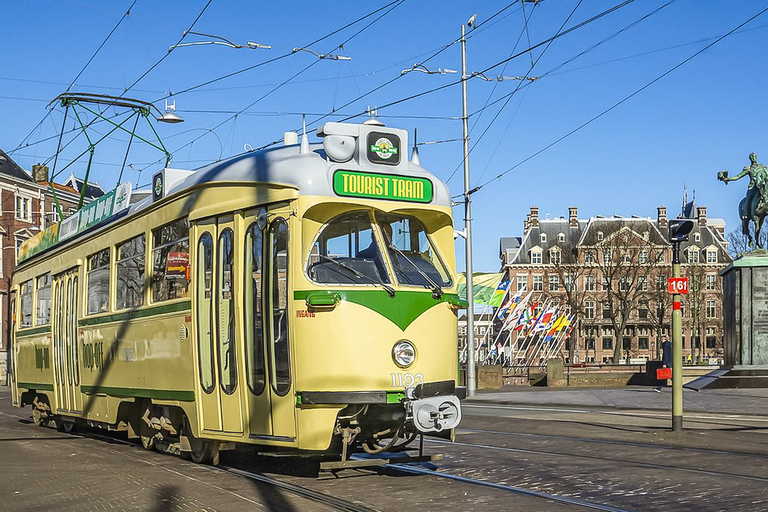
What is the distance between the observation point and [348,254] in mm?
10438

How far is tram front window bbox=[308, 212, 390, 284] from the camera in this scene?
10.3 meters

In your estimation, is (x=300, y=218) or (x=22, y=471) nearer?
(x=300, y=218)

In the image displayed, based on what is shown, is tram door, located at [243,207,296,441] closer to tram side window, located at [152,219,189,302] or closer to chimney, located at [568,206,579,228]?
tram side window, located at [152,219,189,302]

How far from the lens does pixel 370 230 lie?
10555mm

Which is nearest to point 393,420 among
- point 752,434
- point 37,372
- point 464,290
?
point 752,434

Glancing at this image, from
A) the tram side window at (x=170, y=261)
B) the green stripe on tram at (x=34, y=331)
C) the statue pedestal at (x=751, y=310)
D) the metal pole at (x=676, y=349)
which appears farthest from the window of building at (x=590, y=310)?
the tram side window at (x=170, y=261)

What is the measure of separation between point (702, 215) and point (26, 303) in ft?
324

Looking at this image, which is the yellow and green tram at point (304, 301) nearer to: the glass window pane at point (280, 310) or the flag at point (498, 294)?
the glass window pane at point (280, 310)

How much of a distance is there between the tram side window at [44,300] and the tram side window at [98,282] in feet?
9.76

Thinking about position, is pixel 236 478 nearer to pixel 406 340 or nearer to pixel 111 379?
pixel 406 340

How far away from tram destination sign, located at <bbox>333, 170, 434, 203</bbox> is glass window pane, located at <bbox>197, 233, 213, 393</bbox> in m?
1.85

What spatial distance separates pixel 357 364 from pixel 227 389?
1779mm

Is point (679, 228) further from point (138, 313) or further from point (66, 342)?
point (66, 342)

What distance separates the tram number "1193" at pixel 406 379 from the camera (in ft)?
33.3
